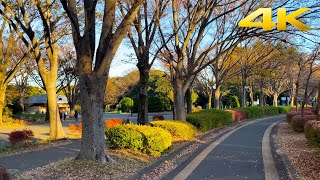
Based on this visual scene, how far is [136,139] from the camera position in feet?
34.1

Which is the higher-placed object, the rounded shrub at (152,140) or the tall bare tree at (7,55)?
the tall bare tree at (7,55)

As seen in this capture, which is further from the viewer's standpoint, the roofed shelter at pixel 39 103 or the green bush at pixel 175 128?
the roofed shelter at pixel 39 103

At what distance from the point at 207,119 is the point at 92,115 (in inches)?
496

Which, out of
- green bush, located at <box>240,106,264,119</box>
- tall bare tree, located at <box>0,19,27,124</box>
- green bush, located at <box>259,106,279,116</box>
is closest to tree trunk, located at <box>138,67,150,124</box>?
tall bare tree, located at <box>0,19,27,124</box>

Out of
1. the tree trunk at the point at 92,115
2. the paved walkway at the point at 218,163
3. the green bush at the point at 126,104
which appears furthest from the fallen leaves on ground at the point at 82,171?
the green bush at the point at 126,104

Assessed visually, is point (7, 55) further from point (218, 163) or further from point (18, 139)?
point (218, 163)

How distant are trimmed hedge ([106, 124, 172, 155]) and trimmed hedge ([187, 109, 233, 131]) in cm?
873

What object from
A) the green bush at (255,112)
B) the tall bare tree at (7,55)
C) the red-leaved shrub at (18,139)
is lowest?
the red-leaved shrub at (18,139)

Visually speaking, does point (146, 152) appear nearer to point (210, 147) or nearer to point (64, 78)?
point (210, 147)

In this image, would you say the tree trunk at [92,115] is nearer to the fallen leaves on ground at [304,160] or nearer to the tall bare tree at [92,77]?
the tall bare tree at [92,77]

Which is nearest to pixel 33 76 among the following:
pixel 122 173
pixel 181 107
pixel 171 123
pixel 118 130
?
pixel 181 107

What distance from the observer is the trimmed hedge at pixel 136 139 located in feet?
34.1

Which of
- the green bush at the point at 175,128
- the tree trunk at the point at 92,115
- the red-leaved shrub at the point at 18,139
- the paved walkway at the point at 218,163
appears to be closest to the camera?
the paved walkway at the point at 218,163

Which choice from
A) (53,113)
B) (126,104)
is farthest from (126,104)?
(53,113)
